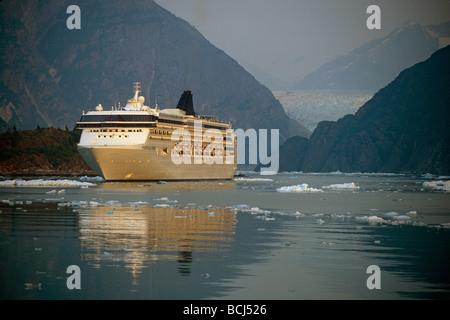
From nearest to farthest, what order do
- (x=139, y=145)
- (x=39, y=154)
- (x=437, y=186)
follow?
(x=437, y=186) < (x=139, y=145) < (x=39, y=154)

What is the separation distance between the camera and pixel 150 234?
27.9 m

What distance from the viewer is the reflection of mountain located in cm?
2182

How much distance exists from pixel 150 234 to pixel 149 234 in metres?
0.04

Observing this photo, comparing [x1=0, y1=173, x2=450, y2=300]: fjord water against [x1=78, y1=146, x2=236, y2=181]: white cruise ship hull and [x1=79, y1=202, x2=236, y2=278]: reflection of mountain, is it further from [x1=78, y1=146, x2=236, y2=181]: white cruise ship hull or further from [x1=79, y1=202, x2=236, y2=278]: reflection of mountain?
[x1=78, y1=146, x2=236, y2=181]: white cruise ship hull

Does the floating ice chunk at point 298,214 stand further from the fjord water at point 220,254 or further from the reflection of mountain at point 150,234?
the reflection of mountain at point 150,234

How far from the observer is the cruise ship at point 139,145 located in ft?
299

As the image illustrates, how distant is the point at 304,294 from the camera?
1694 centimetres

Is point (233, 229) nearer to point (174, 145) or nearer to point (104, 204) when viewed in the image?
point (104, 204)

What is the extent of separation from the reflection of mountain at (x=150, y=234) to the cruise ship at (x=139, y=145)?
50.5m

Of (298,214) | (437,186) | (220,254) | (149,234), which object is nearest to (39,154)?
(437,186)

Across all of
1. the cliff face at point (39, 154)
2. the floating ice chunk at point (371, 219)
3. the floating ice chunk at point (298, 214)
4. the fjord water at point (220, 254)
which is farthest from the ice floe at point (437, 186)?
A: the cliff face at point (39, 154)

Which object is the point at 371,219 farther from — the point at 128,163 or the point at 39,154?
the point at 39,154

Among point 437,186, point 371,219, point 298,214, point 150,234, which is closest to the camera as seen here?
point 150,234
